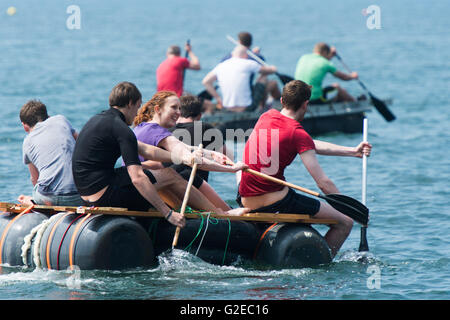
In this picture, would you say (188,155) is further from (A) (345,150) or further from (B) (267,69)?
(B) (267,69)

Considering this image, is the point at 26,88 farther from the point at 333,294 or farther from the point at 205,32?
the point at 205,32

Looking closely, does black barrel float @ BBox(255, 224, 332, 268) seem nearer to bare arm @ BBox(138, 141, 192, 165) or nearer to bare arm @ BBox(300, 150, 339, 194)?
bare arm @ BBox(300, 150, 339, 194)

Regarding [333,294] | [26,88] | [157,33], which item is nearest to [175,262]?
[333,294]

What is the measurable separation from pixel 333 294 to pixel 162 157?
2284mm

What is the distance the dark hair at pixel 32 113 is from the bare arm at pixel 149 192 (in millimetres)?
1776

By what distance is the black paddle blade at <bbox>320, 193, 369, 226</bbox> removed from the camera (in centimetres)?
917

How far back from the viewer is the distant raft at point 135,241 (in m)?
8.24

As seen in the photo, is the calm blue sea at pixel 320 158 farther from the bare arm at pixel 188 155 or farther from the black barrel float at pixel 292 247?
the bare arm at pixel 188 155

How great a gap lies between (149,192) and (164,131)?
0.92m

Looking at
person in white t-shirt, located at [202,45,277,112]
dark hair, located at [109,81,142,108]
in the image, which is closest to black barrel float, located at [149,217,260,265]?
dark hair, located at [109,81,142,108]

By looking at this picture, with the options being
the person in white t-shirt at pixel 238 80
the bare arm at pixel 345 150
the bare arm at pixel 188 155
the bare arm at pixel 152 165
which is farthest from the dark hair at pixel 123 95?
the person in white t-shirt at pixel 238 80

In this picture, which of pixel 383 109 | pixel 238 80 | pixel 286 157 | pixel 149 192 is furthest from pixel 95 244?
pixel 383 109

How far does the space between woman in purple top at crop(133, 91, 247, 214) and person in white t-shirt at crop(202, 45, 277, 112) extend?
7710 millimetres

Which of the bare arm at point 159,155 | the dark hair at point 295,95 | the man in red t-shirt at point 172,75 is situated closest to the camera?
the bare arm at point 159,155
